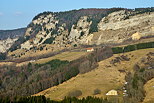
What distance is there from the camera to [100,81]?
143375 mm

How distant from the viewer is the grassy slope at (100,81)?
13038cm

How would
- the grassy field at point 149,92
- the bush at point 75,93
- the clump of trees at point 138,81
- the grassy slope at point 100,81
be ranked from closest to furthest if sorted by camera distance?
the grassy field at point 149,92 < the clump of trees at point 138,81 < the bush at point 75,93 < the grassy slope at point 100,81

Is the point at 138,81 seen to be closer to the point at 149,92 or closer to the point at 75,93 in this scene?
the point at 149,92

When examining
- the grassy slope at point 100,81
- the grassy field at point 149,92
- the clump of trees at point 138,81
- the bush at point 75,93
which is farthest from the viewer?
the grassy slope at point 100,81

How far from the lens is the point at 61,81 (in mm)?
166125

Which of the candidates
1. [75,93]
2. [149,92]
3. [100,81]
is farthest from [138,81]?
[75,93]

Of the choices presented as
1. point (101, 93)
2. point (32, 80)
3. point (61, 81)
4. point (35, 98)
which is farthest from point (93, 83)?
point (32, 80)

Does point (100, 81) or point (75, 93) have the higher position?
point (100, 81)

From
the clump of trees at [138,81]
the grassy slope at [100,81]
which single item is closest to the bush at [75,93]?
the grassy slope at [100,81]

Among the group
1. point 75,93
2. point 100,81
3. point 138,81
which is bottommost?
point 75,93

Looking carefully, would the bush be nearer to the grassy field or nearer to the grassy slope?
the grassy slope

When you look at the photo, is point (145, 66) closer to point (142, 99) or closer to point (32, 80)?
point (142, 99)

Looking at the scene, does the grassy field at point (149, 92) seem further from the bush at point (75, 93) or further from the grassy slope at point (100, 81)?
the bush at point (75, 93)

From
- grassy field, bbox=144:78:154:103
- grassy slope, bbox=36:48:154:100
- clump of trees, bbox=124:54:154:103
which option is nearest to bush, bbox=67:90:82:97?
grassy slope, bbox=36:48:154:100
